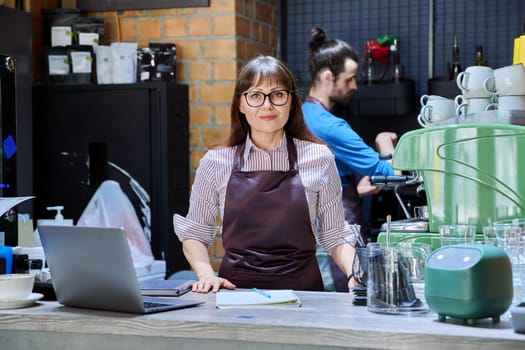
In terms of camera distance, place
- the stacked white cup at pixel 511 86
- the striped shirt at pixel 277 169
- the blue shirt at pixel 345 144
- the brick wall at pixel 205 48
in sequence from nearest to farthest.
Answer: the stacked white cup at pixel 511 86
the striped shirt at pixel 277 169
the blue shirt at pixel 345 144
the brick wall at pixel 205 48

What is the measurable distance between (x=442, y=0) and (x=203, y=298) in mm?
3049

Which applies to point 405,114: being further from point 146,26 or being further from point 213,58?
point 146,26

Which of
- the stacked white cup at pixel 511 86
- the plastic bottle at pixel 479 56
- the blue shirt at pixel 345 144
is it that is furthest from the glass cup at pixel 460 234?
the plastic bottle at pixel 479 56

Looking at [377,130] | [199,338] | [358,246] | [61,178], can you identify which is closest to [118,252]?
[199,338]

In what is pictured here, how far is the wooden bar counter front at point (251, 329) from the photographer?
173 cm

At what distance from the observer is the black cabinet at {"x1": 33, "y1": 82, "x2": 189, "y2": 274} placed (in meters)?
4.29

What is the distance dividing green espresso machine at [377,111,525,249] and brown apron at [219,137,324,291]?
1.03 ft

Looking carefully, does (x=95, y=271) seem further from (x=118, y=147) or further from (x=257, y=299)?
(x=118, y=147)

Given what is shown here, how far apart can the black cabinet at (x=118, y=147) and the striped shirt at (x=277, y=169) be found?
4.64ft

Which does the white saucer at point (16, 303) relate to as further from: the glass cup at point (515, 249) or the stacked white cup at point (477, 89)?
the stacked white cup at point (477, 89)

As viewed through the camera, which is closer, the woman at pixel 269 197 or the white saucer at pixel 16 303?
the white saucer at pixel 16 303

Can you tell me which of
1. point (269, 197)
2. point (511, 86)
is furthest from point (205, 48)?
point (511, 86)

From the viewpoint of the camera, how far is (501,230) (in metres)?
2.07

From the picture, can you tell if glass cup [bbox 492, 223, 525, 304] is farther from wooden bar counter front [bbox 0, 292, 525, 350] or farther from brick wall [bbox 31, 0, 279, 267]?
brick wall [bbox 31, 0, 279, 267]
